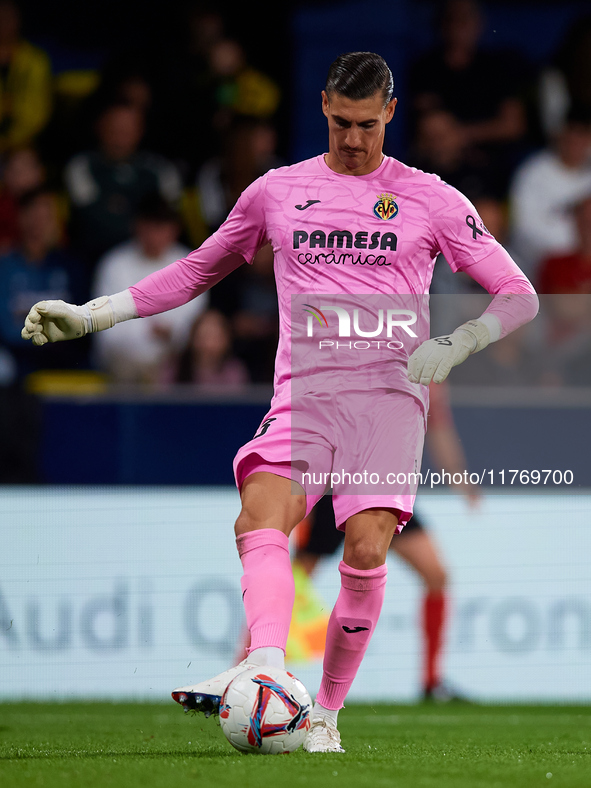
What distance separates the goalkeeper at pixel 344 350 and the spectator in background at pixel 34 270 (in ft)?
13.5

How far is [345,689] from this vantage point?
3717mm

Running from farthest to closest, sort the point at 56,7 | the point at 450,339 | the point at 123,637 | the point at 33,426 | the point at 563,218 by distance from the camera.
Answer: the point at 56,7 → the point at 563,218 → the point at 33,426 → the point at 123,637 → the point at 450,339

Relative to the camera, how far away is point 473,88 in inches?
346

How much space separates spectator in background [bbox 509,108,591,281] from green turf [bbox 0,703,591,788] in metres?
3.51

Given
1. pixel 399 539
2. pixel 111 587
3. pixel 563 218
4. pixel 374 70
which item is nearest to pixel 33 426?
pixel 111 587

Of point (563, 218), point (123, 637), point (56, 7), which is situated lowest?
point (123, 637)

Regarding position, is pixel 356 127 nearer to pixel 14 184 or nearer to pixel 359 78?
pixel 359 78

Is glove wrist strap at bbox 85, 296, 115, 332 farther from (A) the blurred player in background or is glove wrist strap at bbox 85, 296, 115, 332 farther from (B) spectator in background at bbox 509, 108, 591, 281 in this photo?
(B) spectator in background at bbox 509, 108, 591, 281

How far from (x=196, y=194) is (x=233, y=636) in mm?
3795

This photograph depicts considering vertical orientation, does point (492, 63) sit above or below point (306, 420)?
above

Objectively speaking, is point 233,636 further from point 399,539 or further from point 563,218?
point 563,218

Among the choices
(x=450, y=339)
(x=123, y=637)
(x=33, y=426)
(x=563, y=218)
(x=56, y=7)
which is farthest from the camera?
Result: (x=56, y=7)

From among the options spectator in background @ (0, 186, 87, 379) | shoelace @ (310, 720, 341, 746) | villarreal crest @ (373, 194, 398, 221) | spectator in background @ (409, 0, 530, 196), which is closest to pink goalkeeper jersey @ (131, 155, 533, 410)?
villarreal crest @ (373, 194, 398, 221)

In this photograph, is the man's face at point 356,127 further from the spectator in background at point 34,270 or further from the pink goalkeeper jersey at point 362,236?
the spectator in background at point 34,270
